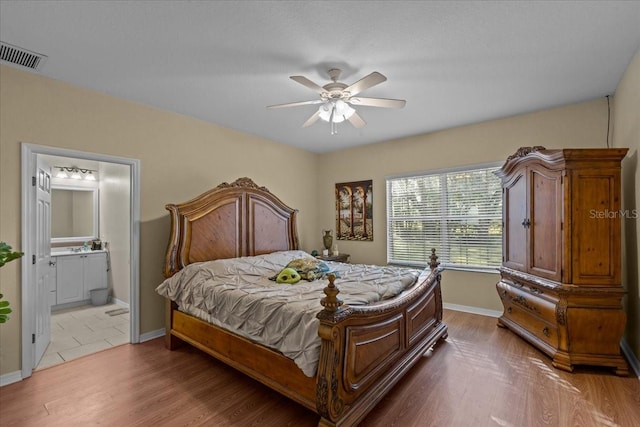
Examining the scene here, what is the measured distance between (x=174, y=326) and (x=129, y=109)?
242 cm

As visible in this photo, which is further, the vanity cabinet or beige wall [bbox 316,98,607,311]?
the vanity cabinet

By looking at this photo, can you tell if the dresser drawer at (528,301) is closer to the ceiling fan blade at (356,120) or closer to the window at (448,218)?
the window at (448,218)

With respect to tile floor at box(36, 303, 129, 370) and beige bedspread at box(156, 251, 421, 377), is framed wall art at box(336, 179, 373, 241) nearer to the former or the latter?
beige bedspread at box(156, 251, 421, 377)

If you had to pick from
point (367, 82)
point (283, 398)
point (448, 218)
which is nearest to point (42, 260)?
point (283, 398)

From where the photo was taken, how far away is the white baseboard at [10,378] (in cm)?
246

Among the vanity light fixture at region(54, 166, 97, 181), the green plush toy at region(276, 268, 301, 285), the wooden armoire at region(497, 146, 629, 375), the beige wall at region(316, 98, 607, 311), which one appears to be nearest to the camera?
the wooden armoire at region(497, 146, 629, 375)

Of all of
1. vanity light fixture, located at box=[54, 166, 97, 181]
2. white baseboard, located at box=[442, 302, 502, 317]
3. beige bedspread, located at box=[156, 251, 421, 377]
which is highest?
vanity light fixture, located at box=[54, 166, 97, 181]

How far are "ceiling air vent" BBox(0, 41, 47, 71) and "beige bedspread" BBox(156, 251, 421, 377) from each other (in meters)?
2.18

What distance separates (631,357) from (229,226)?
14.1 feet

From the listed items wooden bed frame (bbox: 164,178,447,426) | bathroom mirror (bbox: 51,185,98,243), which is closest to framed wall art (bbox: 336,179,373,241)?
wooden bed frame (bbox: 164,178,447,426)

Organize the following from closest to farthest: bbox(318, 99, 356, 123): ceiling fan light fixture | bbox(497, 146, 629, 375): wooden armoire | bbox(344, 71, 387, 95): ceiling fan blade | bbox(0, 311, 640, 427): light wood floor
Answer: bbox(0, 311, 640, 427): light wood floor → bbox(344, 71, 387, 95): ceiling fan blade → bbox(497, 146, 629, 375): wooden armoire → bbox(318, 99, 356, 123): ceiling fan light fixture

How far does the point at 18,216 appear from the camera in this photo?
2.60 metres

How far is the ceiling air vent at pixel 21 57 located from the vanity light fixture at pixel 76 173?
3315mm

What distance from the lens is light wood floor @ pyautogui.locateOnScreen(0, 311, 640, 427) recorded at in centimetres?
202
